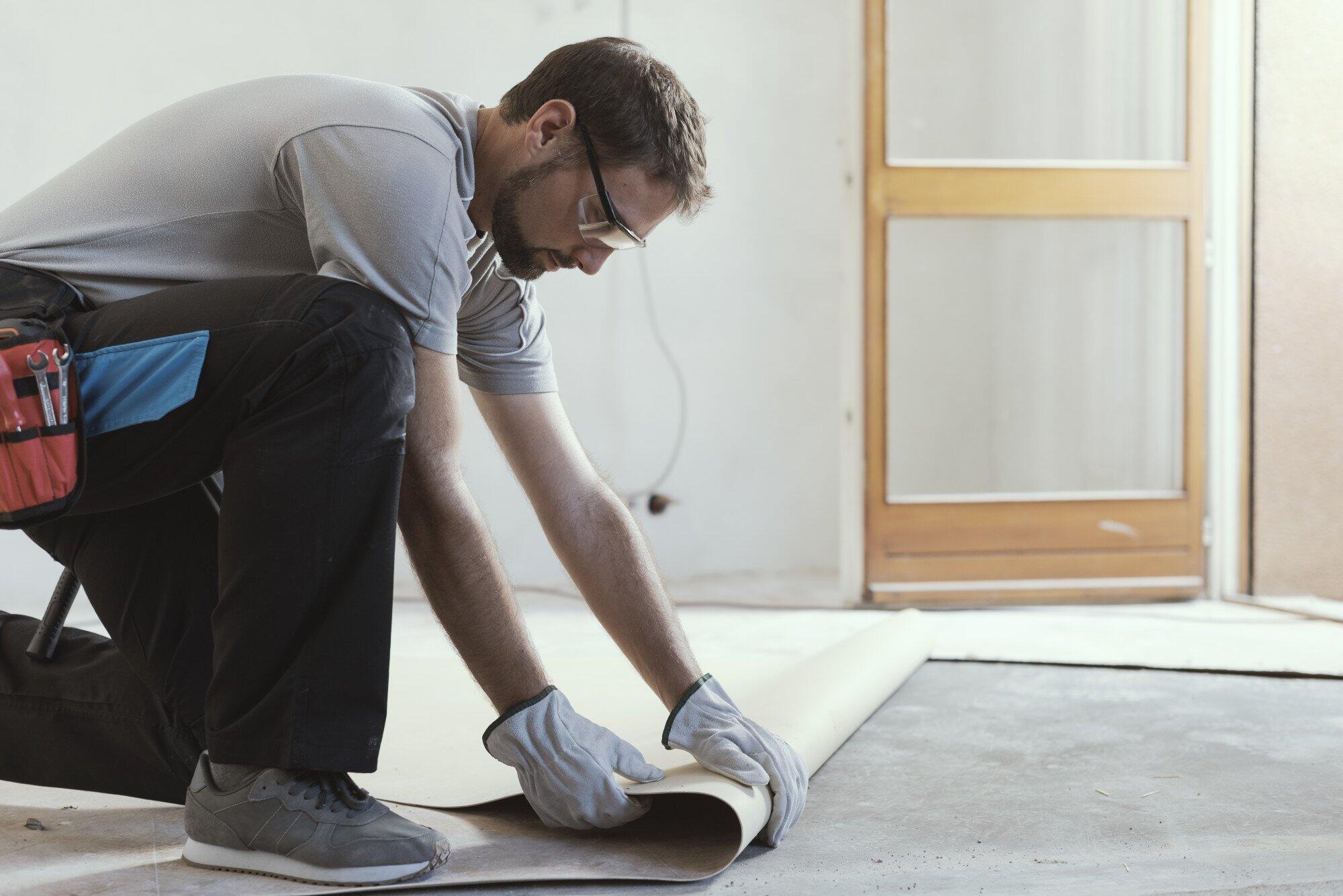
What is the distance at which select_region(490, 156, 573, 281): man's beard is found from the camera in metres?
1.31

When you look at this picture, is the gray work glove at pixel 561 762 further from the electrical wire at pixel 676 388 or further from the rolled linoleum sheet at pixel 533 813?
the electrical wire at pixel 676 388

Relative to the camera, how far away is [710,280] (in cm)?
367

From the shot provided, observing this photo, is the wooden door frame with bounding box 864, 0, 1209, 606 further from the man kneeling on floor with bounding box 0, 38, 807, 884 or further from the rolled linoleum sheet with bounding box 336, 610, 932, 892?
the man kneeling on floor with bounding box 0, 38, 807, 884

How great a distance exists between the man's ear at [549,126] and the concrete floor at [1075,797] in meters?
0.76

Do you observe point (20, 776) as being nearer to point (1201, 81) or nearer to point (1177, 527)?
point (1177, 527)

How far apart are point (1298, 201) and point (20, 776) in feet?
10.5

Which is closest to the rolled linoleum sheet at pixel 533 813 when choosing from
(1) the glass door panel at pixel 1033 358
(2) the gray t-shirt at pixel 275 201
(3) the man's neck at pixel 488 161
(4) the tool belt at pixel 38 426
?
(4) the tool belt at pixel 38 426

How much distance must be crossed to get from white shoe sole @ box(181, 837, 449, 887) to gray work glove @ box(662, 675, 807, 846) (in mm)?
282

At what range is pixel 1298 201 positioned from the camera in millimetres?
3191

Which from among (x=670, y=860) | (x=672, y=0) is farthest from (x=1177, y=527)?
(x=670, y=860)

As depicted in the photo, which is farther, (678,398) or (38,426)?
(678,398)

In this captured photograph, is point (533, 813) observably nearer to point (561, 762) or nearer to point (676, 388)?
point (561, 762)

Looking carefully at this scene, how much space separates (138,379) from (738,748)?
0.70 m

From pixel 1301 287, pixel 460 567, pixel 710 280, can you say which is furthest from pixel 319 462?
pixel 1301 287
